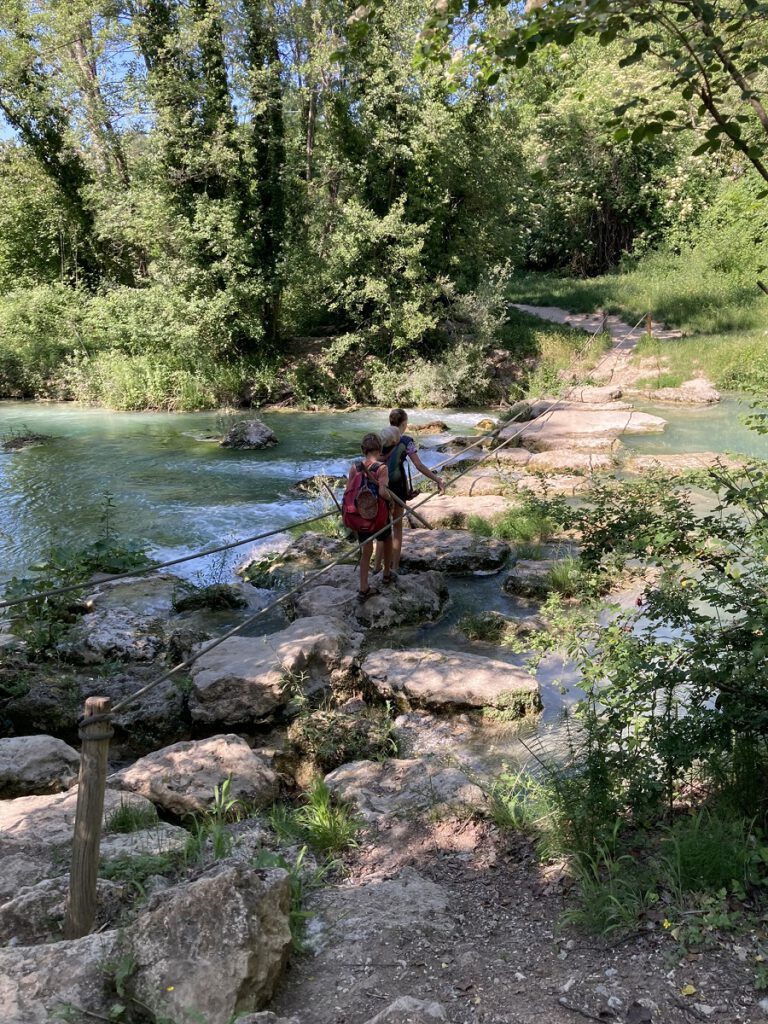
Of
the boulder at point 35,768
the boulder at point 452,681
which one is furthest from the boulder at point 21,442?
the boulder at point 452,681

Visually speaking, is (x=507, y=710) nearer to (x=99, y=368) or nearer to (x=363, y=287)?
(x=363, y=287)

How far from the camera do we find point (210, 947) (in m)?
2.55

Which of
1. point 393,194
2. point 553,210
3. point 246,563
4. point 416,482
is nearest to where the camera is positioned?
point 246,563

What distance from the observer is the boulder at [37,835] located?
3443 mm

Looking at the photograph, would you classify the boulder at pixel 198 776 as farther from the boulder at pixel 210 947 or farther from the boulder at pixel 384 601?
the boulder at pixel 384 601

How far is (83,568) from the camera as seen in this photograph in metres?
7.95

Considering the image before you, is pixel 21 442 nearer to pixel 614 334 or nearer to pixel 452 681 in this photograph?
pixel 452 681

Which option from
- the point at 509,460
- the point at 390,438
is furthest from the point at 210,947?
the point at 509,460

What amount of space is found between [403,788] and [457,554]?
15.0 feet

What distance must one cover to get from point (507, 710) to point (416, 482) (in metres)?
7.10

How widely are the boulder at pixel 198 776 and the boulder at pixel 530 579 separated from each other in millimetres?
3972

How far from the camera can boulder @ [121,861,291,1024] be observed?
8.04 feet

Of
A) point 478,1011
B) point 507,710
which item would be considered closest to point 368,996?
point 478,1011

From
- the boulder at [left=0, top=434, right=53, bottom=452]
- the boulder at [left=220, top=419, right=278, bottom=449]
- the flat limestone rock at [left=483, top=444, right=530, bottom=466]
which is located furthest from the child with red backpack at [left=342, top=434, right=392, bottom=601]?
the boulder at [left=0, top=434, right=53, bottom=452]
